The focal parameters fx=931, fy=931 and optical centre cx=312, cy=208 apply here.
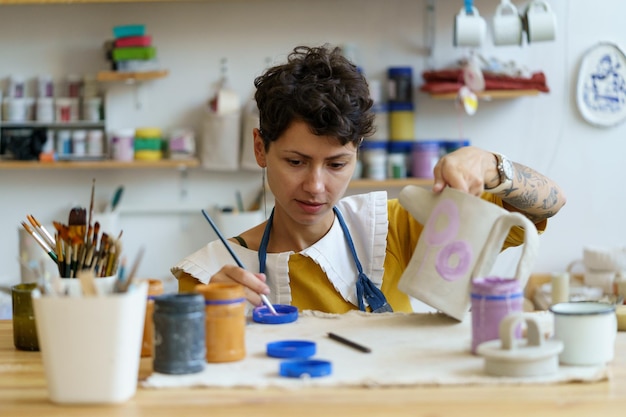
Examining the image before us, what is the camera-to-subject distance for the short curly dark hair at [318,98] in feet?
5.31

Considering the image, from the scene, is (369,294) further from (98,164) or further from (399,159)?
(98,164)

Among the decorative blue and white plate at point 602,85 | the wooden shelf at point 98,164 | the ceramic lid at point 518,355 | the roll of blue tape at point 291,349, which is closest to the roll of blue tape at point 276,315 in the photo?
the roll of blue tape at point 291,349

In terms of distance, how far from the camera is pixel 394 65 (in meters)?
3.55

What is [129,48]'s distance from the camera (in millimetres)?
3402

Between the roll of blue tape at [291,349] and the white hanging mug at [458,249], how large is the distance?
22 cm

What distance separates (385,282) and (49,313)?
34.9 inches

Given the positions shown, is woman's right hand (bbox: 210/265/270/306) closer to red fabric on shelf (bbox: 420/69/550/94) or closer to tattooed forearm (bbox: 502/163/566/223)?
tattooed forearm (bbox: 502/163/566/223)

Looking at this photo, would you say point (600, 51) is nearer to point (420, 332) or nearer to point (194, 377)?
point (420, 332)

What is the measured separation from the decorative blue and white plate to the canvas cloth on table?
2.27 m

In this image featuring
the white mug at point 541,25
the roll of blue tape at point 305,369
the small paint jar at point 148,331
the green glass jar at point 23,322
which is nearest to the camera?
the roll of blue tape at point 305,369

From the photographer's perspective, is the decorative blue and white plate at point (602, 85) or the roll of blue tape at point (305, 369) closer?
the roll of blue tape at point (305, 369)

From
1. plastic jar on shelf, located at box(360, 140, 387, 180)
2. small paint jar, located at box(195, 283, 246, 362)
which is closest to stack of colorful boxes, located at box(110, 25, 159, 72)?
plastic jar on shelf, located at box(360, 140, 387, 180)

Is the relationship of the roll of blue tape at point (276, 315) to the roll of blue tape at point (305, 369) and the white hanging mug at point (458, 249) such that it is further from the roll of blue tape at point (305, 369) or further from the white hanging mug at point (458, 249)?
the roll of blue tape at point (305, 369)

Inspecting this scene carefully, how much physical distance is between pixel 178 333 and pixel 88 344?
13 centimetres
